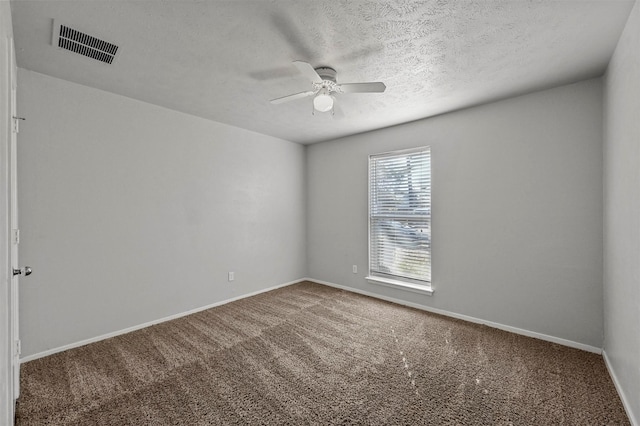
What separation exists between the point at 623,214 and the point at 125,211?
4.23 m

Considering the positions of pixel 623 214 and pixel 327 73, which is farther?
pixel 327 73

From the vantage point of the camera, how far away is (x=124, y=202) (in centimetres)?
304

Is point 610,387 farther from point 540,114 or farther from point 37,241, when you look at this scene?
point 37,241

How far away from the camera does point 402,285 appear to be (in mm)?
3943

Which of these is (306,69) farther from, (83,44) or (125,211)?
(125,211)

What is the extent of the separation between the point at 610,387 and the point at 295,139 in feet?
14.5

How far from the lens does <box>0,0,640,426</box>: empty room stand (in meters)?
1.84

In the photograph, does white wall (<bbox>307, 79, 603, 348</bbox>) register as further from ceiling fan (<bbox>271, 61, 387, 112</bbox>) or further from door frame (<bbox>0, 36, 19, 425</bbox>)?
door frame (<bbox>0, 36, 19, 425</bbox>)

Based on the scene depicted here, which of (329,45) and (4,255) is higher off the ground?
(329,45)

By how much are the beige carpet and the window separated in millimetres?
833

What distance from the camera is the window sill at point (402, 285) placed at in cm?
371

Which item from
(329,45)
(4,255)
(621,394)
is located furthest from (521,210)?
(4,255)

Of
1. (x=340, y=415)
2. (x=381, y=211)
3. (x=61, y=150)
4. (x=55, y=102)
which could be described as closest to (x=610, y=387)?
(x=340, y=415)

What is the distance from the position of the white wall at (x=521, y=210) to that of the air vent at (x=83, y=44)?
3197mm
